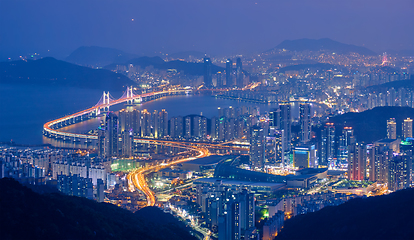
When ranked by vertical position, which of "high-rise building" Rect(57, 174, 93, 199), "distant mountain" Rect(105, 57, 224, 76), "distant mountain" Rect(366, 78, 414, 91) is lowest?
"high-rise building" Rect(57, 174, 93, 199)

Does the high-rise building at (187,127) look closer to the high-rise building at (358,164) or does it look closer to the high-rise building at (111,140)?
the high-rise building at (111,140)

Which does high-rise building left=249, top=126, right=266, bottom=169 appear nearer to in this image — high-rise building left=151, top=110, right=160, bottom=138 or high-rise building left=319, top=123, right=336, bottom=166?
high-rise building left=319, top=123, right=336, bottom=166

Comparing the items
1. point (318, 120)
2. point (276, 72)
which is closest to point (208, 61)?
point (276, 72)

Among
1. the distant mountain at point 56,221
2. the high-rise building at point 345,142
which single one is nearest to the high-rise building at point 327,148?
the high-rise building at point 345,142

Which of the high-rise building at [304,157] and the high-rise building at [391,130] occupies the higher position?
the high-rise building at [391,130]

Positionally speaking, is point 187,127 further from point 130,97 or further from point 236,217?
point 130,97

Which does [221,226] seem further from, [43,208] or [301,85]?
[301,85]

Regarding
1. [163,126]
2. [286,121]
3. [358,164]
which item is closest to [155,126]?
[163,126]

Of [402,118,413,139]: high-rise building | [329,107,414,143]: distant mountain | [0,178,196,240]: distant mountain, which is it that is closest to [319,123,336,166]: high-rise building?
[329,107,414,143]: distant mountain
